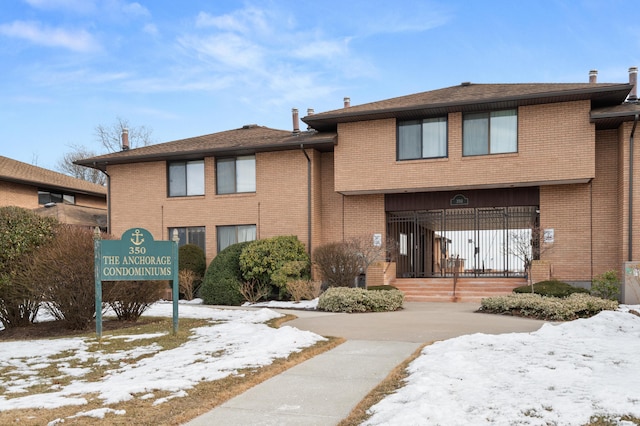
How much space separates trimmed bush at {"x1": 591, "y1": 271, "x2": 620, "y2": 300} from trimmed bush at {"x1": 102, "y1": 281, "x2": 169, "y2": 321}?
12082 mm

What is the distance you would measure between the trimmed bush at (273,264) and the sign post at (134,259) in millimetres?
7856

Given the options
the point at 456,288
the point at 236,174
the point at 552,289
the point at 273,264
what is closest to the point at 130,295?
the point at 273,264

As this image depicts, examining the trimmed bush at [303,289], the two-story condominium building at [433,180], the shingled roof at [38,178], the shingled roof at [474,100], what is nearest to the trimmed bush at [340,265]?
the trimmed bush at [303,289]

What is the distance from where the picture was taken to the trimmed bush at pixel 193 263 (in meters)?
20.3

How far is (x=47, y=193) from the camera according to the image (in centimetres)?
2989

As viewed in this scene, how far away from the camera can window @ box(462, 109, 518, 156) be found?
17844mm

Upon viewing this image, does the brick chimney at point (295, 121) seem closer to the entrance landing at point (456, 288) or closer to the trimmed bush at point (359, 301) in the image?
the entrance landing at point (456, 288)

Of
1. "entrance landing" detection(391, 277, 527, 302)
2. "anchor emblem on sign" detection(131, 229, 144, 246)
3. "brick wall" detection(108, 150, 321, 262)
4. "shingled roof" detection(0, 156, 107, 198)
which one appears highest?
"shingled roof" detection(0, 156, 107, 198)

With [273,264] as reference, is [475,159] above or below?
above

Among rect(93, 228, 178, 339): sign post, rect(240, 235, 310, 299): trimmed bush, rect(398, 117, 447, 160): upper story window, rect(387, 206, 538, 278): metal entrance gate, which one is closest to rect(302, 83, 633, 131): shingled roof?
rect(398, 117, 447, 160): upper story window

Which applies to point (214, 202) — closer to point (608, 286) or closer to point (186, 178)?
point (186, 178)

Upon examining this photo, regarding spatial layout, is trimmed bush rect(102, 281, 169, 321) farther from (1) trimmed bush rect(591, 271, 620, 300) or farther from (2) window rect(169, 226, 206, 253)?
(1) trimmed bush rect(591, 271, 620, 300)

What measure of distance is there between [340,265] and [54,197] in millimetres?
20035

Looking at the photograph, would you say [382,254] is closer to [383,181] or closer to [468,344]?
[383,181]
